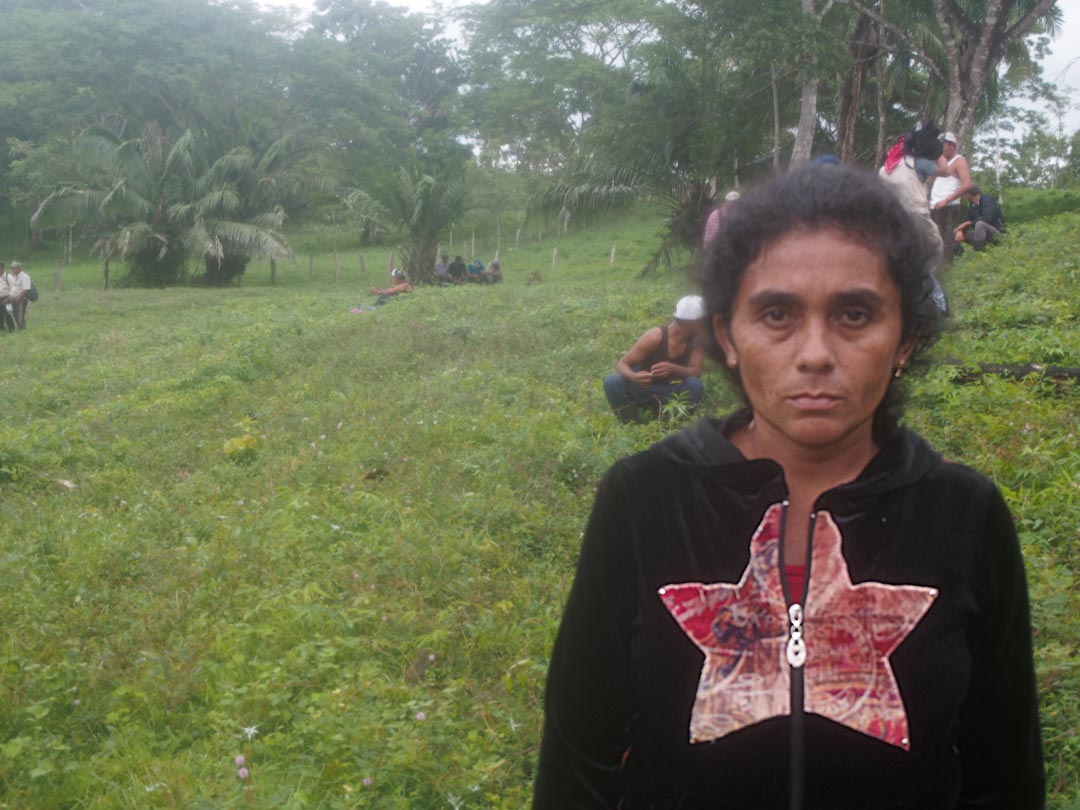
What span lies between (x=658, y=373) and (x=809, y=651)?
5.33m

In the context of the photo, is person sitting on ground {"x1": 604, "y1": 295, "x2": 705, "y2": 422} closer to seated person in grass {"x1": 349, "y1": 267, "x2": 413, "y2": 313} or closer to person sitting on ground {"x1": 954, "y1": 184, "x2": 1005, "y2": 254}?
person sitting on ground {"x1": 954, "y1": 184, "x2": 1005, "y2": 254}

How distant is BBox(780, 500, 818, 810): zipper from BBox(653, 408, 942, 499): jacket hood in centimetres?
6

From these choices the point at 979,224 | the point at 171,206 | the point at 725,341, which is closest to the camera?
the point at 725,341

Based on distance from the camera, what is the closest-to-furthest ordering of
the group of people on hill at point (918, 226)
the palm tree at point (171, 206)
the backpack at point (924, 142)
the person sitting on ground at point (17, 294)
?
1. the group of people on hill at point (918, 226)
2. the backpack at point (924, 142)
3. the person sitting on ground at point (17, 294)
4. the palm tree at point (171, 206)

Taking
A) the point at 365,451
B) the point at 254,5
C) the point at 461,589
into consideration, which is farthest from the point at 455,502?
the point at 254,5

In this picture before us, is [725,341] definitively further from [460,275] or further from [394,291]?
[460,275]

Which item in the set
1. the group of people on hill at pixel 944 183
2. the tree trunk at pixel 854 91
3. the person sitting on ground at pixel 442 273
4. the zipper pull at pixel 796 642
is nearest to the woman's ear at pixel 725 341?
the zipper pull at pixel 796 642

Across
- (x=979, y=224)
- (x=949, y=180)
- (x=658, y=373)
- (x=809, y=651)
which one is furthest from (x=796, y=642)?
(x=979, y=224)

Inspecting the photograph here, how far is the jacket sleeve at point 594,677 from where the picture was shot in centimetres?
153

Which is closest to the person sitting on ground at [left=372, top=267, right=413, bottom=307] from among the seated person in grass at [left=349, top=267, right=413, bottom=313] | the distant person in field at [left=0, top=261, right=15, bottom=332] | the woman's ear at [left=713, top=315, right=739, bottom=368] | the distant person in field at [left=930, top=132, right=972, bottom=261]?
the seated person in grass at [left=349, top=267, right=413, bottom=313]

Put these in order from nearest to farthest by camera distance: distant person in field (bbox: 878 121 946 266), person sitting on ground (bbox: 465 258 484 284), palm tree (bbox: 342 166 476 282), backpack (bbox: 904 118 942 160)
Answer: distant person in field (bbox: 878 121 946 266)
backpack (bbox: 904 118 942 160)
palm tree (bbox: 342 166 476 282)
person sitting on ground (bbox: 465 258 484 284)

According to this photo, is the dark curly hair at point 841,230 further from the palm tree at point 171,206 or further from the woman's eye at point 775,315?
the palm tree at point 171,206

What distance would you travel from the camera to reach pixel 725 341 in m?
1.69

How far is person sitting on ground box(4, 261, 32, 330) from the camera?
17.0 m
